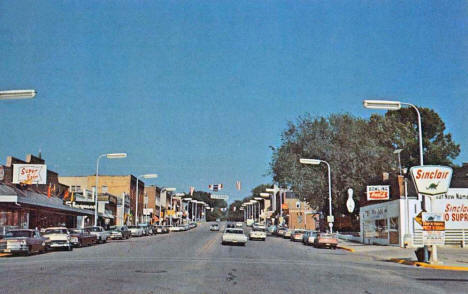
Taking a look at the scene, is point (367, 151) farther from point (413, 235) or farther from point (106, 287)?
point (106, 287)

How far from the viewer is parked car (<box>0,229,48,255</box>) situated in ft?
93.4

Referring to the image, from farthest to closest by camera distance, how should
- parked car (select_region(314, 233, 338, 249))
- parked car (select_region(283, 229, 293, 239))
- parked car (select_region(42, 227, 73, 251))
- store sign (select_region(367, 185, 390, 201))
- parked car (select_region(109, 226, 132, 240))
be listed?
parked car (select_region(283, 229, 293, 239)) → parked car (select_region(109, 226, 132, 240)) → store sign (select_region(367, 185, 390, 201)) → parked car (select_region(314, 233, 338, 249)) → parked car (select_region(42, 227, 73, 251))

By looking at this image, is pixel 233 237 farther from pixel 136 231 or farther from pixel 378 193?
pixel 136 231

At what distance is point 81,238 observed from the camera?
133 ft

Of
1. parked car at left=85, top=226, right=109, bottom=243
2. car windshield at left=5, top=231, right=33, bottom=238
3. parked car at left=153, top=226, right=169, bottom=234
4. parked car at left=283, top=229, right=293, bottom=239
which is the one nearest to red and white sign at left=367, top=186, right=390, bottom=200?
parked car at left=85, top=226, right=109, bottom=243

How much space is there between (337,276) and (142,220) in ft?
303

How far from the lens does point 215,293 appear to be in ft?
45.0

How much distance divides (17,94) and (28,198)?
25822 mm

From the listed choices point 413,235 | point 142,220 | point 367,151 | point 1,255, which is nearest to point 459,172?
point 367,151

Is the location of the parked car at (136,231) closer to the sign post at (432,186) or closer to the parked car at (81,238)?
the parked car at (81,238)

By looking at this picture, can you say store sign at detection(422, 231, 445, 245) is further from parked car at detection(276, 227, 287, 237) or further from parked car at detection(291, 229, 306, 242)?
parked car at detection(276, 227, 287, 237)

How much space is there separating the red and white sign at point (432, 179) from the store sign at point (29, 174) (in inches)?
1340

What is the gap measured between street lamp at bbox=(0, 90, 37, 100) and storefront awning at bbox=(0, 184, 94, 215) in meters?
21.6

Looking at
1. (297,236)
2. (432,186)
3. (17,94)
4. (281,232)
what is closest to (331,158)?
(297,236)
